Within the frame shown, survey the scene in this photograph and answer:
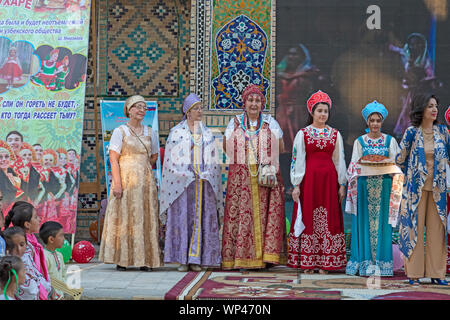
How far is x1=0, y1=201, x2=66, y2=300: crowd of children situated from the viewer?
3.65 meters

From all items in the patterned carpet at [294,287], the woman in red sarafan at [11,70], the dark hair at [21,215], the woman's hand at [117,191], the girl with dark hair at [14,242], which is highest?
the woman in red sarafan at [11,70]

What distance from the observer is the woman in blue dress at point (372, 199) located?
6133 millimetres

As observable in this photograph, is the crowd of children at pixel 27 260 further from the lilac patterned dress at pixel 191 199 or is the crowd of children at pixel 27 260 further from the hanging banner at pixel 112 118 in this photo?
the hanging banner at pixel 112 118

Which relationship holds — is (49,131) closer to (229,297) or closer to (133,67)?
(133,67)

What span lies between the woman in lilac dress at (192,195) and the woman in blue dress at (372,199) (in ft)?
3.95

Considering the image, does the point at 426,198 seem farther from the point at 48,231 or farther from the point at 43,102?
the point at 43,102

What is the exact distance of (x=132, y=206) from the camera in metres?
6.41

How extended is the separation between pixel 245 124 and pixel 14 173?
2381 millimetres

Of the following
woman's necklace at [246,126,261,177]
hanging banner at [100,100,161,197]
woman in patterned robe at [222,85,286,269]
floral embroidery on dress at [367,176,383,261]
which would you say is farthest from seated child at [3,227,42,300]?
hanging banner at [100,100,161,197]

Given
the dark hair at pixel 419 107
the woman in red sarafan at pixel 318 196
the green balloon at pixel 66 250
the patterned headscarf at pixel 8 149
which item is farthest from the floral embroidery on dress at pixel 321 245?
the patterned headscarf at pixel 8 149

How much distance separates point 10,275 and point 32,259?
1.80ft

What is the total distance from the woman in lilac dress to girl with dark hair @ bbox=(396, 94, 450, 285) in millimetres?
1681

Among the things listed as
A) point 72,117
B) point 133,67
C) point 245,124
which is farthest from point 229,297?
point 133,67

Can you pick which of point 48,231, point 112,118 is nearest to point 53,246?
point 48,231
